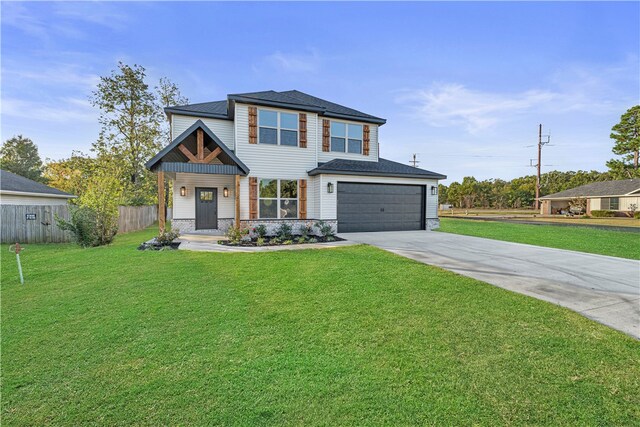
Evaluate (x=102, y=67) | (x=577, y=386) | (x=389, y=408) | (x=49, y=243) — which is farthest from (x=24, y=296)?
(x=102, y=67)

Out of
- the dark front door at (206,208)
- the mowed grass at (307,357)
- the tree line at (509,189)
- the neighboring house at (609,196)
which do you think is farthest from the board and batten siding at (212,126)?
the tree line at (509,189)

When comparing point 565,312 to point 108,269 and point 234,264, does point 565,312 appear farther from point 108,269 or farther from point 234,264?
point 108,269

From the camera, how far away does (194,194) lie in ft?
41.2

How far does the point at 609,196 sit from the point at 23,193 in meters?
49.8

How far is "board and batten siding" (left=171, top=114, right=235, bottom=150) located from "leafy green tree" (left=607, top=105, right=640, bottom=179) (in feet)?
143

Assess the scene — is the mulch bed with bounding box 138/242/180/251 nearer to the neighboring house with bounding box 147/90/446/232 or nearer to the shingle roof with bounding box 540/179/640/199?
the neighboring house with bounding box 147/90/446/232

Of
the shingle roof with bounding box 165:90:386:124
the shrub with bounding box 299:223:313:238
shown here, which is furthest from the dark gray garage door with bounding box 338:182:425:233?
the shingle roof with bounding box 165:90:386:124

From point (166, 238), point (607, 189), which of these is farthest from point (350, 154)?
point (607, 189)

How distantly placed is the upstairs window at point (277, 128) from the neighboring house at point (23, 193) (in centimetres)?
1302

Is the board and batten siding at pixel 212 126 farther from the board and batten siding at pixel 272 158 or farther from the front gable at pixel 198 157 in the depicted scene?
the front gable at pixel 198 157

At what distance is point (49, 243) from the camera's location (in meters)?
11.1

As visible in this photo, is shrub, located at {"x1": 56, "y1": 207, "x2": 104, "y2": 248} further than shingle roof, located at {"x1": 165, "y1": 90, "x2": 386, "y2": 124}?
No

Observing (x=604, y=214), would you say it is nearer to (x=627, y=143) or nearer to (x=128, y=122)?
(x=627, y=143)

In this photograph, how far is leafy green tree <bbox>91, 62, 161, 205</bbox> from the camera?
20.3 m
